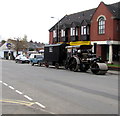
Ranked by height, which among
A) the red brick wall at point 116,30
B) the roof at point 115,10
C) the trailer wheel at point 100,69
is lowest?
the trailer wheel at point 100,69

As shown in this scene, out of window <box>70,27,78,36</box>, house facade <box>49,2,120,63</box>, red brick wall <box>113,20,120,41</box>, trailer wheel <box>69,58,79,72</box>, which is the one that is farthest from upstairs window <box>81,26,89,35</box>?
trailer wheel <box>69,58,79,72</box>

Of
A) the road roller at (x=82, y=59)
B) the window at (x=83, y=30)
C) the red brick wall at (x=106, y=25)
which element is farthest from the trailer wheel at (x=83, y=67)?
the window at (x=83, y=30)

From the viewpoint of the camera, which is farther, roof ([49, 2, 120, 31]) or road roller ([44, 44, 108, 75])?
roof ([49, 2, 120, 31])

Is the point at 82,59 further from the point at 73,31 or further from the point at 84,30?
the point at 73,31

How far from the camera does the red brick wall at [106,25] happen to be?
102 feet

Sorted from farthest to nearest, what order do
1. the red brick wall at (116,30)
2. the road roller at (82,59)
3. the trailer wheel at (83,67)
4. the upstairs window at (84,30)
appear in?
the upstairs window at (84,30)
the red brick wall at (116,30)
the trailer wheel at (83,67)
the road roller at (82,59)

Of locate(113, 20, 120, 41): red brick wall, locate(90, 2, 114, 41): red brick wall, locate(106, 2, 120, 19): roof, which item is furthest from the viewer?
locate(106, 2, 120, 19): roof

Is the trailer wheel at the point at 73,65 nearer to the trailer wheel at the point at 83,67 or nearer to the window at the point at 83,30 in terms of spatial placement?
the trailer wheel at the point at 83,67

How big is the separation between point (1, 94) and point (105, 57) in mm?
26376

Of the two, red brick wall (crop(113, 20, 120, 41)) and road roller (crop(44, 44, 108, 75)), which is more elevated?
red brick wall (crop(113, 20, 120, 41))

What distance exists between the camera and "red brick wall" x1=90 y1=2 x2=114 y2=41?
3097cm

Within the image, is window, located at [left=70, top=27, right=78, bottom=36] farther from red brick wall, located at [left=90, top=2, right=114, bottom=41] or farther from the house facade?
red brick wall, located at [left=90, top=2, right=114, bottom=41]

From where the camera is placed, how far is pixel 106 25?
1240 inches

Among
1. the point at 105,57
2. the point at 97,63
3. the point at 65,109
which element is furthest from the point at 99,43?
the point at 65,109
